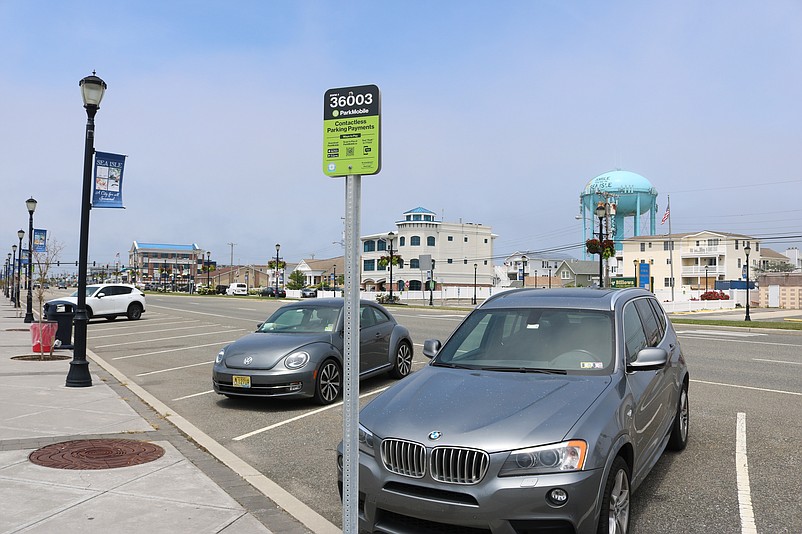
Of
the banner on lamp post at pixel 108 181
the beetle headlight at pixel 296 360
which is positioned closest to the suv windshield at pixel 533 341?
the beetle headlight at pixel 296 360

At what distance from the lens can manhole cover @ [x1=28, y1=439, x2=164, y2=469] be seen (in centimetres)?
613

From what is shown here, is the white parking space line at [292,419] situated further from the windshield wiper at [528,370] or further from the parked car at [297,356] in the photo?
the windshield wiper at [528,370]

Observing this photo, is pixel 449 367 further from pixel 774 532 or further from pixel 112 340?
pixel 112 340

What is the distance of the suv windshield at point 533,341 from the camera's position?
508 centimetres

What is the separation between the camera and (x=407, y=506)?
3.82 m

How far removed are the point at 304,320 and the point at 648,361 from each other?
6.37 meters

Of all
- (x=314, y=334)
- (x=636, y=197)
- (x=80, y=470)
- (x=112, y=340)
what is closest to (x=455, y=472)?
(x=80, y=470)

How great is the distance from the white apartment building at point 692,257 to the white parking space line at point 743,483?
91.7 m

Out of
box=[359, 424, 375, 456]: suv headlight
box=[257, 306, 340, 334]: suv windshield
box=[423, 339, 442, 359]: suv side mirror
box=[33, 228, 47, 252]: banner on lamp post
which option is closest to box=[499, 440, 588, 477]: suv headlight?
box=[359, 424, 375, 456]: suv headlight

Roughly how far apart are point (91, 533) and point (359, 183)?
302 cm

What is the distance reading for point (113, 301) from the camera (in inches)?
1164

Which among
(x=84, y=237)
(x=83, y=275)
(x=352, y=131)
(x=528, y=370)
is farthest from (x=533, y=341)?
(x=84, y=237)

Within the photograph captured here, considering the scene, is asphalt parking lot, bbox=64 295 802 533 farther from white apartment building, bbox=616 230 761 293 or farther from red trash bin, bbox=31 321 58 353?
white apartment building, bbox=616 230 761 293

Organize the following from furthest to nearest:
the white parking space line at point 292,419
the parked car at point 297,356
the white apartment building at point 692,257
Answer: the white apartment building at point 692,257, the parked car at point 297,356, the white parking space line at point 292,419
